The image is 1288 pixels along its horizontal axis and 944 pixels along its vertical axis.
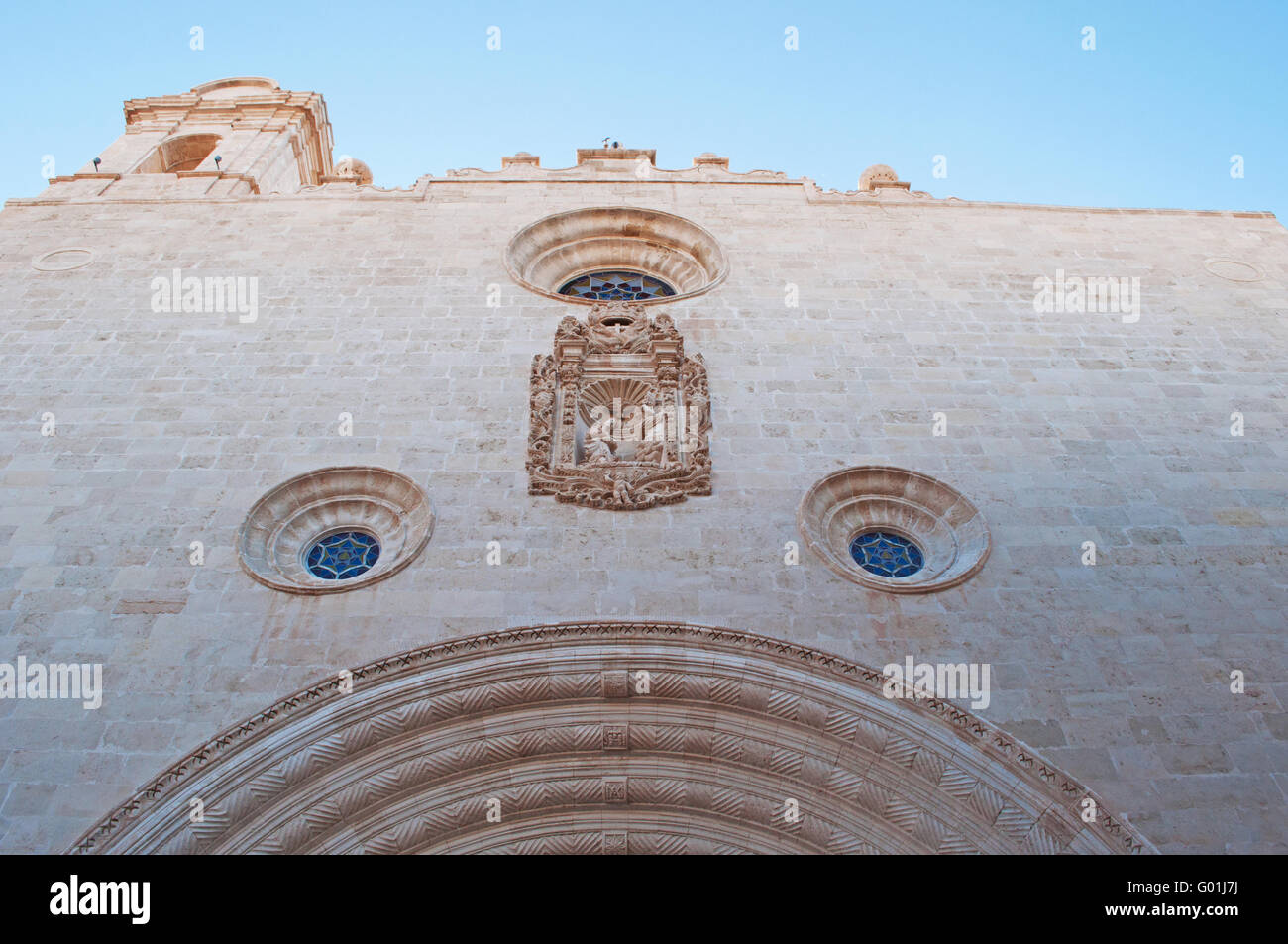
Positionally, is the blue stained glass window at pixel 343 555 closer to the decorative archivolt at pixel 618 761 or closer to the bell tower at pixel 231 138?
the decorative archivolt at pixel 618 761

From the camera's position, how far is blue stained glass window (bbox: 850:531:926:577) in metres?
8.79

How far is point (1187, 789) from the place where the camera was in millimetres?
6898

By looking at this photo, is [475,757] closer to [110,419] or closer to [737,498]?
[737,498]

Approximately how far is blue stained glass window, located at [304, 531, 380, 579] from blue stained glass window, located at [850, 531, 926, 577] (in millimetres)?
4079

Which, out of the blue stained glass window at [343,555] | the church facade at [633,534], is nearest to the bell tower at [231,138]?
the church facade at [633,534]

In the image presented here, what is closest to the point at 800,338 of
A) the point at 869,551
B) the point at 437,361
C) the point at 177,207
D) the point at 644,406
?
the point at 644,406

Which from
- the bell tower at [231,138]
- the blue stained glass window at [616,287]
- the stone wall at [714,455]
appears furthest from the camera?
the bell tower at [231,138]

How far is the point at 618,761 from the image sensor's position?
764 cm

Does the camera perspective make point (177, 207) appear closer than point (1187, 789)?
No

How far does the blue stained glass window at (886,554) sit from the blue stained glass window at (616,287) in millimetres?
4774

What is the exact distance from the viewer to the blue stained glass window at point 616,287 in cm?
1271
